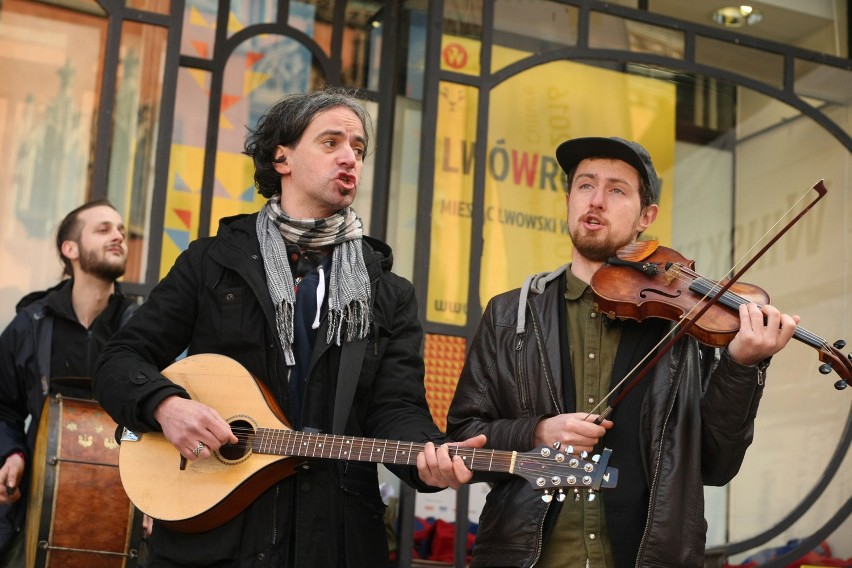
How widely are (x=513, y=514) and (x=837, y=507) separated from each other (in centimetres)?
425

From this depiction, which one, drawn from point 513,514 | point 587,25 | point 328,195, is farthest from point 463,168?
point 513,514

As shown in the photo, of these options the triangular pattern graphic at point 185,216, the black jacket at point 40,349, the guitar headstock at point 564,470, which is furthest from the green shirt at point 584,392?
the triangular pattern graphic at point 185,216

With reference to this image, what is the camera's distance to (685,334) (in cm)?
369

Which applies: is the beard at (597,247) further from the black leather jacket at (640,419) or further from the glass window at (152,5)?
the glass window at (152,5)

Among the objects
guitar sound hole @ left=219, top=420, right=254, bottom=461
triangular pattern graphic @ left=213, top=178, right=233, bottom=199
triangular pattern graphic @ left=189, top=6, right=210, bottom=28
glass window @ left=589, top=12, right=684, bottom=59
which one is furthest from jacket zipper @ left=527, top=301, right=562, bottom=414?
triangular pattern graphic @ left=189, top=6, right=210, bottom=28

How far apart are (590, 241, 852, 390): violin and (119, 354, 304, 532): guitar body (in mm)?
1075

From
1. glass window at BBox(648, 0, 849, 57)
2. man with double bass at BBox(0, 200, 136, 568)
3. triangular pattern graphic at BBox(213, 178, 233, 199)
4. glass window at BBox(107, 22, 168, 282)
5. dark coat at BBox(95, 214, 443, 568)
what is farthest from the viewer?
glass window at BBox(648, 0, 849, 57)

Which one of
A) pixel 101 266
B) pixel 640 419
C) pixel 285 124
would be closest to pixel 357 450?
pixel 640 419

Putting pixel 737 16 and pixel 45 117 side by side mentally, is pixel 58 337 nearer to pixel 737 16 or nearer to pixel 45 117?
pixel 45 117

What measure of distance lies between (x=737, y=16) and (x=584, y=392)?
4327mm

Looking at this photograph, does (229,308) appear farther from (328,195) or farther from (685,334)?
(685,334)

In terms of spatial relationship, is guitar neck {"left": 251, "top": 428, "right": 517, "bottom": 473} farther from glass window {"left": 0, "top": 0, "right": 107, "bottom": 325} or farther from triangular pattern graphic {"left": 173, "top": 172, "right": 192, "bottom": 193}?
glass window {"left": 0, "top": 0, "right": 107, "bottom": 325}

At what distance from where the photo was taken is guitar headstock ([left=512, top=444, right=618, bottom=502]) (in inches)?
126

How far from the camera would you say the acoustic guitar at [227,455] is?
11.6ft
